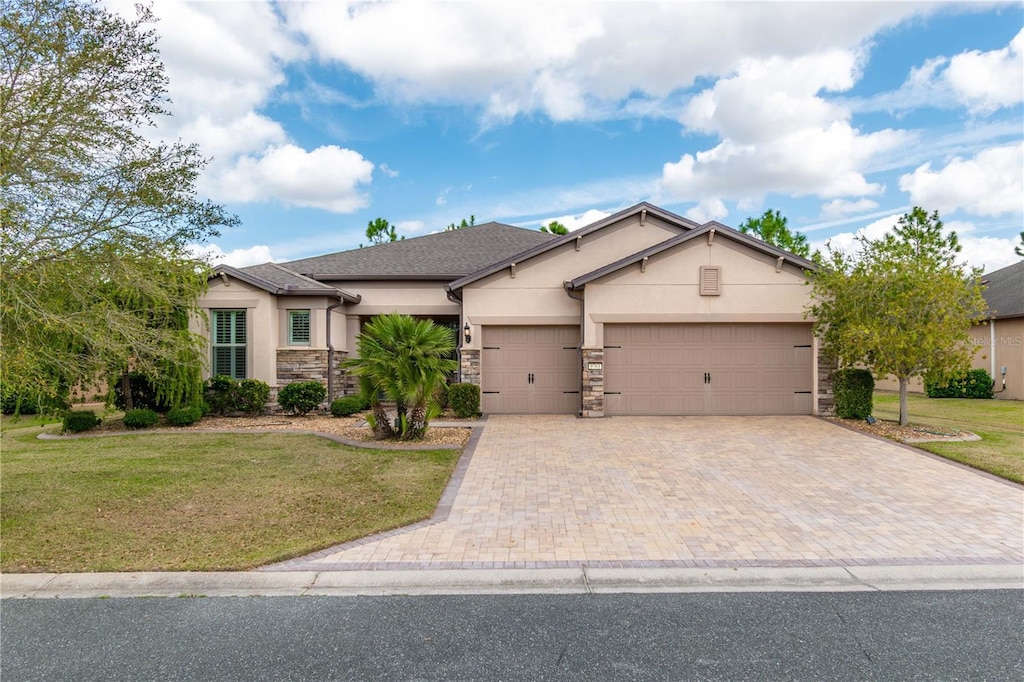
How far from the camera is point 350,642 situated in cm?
364

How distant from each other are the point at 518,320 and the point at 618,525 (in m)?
9.17

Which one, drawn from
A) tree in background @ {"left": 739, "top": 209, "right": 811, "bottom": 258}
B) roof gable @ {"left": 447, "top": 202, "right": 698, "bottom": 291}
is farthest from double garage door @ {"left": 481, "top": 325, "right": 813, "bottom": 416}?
tree in background @ {"left": 739, "top": 209, "right": 811, "bottom": 258}

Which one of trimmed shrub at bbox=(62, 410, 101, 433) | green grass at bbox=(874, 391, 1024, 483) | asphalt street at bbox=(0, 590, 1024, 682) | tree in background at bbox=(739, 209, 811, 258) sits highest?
tree in background at bbox=(739, 209, 811, 258)

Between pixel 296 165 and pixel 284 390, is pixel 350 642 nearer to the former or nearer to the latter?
pixel 284 390

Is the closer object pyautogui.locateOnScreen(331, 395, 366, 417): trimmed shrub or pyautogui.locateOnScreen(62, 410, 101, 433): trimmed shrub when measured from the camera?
pyautogui.locateOnScreen(62, 410, 101, 433): trimmed shrub

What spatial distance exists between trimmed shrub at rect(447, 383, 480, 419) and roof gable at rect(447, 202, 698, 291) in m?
2.66

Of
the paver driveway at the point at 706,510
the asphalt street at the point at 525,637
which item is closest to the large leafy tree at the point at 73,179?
the asphalt street at the point at 525,637

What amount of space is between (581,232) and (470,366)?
4.67 metres

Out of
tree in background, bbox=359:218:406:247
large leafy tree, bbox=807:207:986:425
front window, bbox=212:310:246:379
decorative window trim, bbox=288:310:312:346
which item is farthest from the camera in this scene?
tree in background, bbox=359:218:406:247

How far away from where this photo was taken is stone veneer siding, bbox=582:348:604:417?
1388 centimetres

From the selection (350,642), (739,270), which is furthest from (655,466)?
(739,270)

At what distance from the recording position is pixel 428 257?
18.3m

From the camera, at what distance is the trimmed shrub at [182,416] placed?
12773mm

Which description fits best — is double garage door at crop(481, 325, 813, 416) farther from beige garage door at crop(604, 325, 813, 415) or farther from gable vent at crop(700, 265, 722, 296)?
gable vent at crop(700, 265, 722, 296)
